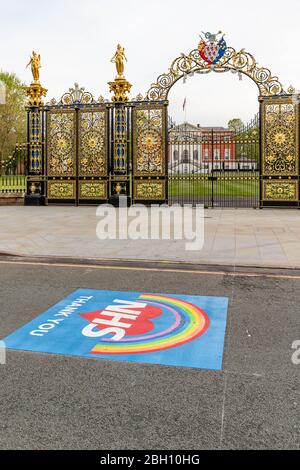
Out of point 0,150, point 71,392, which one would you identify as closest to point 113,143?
point 71,392

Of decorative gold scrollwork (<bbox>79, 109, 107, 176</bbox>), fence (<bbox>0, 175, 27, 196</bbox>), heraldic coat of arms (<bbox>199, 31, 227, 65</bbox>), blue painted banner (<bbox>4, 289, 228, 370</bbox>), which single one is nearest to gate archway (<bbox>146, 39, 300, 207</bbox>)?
heraldic coat of arms (<bbox>199, 31, 227, 65</bbox>)

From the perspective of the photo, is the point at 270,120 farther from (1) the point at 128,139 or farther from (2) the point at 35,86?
(2) the point at 35,86

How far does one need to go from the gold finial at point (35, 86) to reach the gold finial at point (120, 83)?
130 inches

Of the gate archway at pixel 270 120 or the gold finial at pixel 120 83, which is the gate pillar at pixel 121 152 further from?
the gate archway at pixel 270 120

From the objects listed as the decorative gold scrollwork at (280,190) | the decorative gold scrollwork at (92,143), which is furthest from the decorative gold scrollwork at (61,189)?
the decorative gold scrollwork at (280,190)

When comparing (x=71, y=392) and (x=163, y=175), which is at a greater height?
(x=163, y=175)

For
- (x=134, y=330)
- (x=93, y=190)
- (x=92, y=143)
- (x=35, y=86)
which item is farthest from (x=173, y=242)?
(x=35, y=86)

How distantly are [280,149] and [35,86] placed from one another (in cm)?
1085

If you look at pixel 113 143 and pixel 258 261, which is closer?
pixel 258 261

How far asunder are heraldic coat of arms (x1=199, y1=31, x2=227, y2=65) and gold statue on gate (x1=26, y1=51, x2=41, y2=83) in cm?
707

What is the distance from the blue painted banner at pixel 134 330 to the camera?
4109 millimetres
